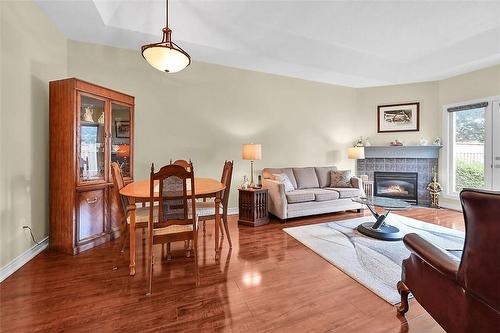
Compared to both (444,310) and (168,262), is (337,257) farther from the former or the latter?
(168,262)

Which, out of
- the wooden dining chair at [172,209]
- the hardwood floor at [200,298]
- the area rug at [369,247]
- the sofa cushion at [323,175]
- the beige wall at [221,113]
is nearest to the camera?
the hardwood floor at [200,298]

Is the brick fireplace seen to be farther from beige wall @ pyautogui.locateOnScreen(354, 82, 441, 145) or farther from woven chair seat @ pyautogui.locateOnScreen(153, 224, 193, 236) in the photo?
woven chair seat @ pyautogui.locateOnScreen(153, 224, 193, 236)

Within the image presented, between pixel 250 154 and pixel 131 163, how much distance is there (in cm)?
186

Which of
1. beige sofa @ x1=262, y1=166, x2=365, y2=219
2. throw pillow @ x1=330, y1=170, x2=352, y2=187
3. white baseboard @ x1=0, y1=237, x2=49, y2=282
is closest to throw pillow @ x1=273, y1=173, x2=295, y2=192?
beige sofa @ x1=262, y1=166, x2=365, y2=219

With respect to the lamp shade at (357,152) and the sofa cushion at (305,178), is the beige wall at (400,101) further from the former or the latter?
the sofa cushion at (305,178)

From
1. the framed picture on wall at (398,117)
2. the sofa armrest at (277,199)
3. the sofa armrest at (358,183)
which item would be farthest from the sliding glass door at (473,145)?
the sofa armrest at (277,199)

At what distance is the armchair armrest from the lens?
1.08 m

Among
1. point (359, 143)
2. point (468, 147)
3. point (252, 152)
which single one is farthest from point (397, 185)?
point (252, 152)

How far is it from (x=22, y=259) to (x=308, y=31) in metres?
4.62

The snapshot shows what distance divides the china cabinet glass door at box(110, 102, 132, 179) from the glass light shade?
1.20 m

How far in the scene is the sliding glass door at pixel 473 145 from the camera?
13.2 feet

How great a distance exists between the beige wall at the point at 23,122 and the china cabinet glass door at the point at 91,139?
424 millimetres

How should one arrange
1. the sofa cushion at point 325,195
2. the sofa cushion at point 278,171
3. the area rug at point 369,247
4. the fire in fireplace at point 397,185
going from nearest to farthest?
the area rug at point 369,247 < the sofa cushion at point 325,195 < the sofa cushion at point 278,171 < the fire in fireplace at point 397,185

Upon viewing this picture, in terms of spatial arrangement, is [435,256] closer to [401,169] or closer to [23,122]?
[23,122]
